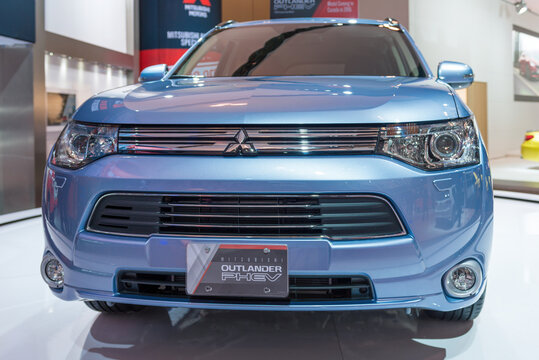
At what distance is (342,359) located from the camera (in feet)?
5.55

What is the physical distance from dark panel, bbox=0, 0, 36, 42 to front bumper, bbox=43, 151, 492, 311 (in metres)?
3.45

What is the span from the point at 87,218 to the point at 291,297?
65 centimetres

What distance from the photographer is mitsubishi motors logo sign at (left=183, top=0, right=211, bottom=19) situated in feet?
23.8

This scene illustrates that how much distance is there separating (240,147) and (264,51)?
4.39ft

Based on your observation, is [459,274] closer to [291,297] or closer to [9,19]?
[291,297]

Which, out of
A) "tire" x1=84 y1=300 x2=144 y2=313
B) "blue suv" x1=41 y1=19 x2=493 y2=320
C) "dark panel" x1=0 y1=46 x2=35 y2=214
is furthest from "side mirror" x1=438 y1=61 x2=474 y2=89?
"dark panel" x1=0 y1=46 x2=35 y2=214

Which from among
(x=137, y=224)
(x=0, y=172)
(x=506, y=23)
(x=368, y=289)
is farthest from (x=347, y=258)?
(x=506, y=23)

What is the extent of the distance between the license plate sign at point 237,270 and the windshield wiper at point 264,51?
1249 millimetres

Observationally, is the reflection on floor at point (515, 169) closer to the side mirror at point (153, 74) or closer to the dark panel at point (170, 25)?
the dark panel at point (170, 25)

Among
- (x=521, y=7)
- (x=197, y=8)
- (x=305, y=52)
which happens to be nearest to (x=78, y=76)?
(x=197, y=8)

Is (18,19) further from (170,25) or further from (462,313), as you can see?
(462,313)

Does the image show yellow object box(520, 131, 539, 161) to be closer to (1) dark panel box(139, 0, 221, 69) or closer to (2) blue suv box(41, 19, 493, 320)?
(1) dark panel box(139, 0, 221, 69)

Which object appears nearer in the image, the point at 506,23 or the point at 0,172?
the point at 0,172

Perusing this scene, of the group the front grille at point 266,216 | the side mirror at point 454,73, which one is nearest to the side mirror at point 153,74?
the front grille at point 266,216
